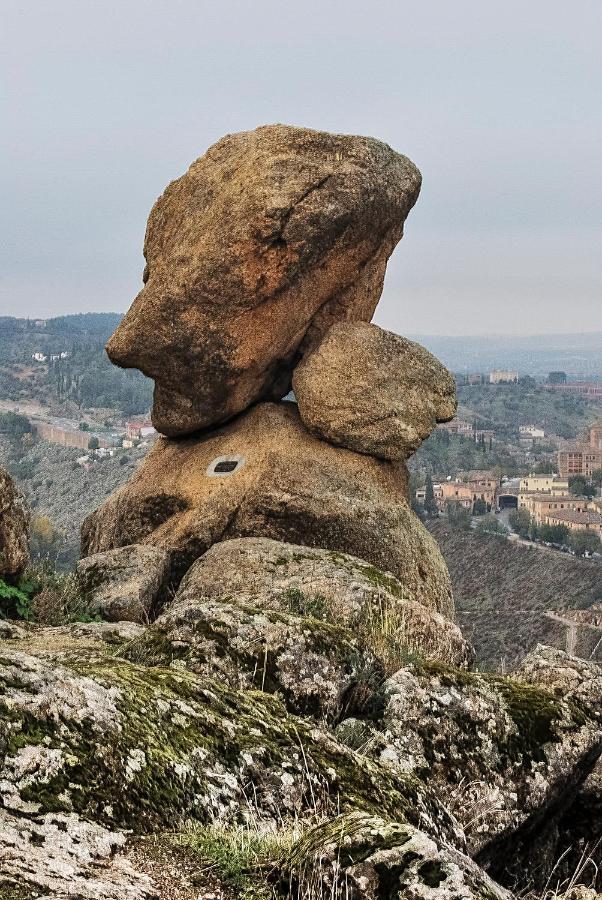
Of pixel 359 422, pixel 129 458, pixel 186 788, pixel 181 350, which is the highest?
pixel 181 350

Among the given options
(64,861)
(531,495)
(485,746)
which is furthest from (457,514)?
(64,861)

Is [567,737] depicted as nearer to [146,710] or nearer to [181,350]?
[146,710]

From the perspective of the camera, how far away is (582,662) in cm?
733

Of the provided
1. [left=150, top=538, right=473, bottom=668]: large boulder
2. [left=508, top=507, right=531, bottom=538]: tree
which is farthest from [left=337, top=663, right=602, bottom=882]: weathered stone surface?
[left=508, top=507, right=531, bottom=538]: tree

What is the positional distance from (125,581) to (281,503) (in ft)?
7.63

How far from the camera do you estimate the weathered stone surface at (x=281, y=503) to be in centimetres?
1252

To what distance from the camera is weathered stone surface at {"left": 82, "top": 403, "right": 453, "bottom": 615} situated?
41.1 feet

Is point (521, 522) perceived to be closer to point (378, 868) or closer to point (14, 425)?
→ point (14, 425)

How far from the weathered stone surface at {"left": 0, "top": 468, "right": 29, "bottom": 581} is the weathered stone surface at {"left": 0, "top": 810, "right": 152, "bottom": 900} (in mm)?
6353

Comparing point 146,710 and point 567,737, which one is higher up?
point 146,710

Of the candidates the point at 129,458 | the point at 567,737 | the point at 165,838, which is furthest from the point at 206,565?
the point at 129,458

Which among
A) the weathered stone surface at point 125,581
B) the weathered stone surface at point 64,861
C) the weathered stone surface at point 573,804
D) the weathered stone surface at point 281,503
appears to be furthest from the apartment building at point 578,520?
the weathered stone surface at point 64,861

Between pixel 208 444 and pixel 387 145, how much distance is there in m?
4.30

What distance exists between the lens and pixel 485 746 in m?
5.92
